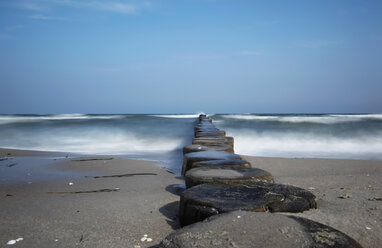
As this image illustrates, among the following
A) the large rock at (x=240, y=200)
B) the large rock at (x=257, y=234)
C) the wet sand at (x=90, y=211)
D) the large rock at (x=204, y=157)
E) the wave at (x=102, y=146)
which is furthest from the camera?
the wave at (x=102, y=146)

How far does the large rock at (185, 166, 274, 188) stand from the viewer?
1.83 metres

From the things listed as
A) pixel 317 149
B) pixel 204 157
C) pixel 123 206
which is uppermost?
pixel 204 157

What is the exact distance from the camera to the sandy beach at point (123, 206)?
5.09 feet

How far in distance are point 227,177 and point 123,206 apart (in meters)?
0.76

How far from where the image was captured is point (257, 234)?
105 centimetres

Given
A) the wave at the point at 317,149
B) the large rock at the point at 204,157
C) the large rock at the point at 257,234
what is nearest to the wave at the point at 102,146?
the wave at the point at 317,149

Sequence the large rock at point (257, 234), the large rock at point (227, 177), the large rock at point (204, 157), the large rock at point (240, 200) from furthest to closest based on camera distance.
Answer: the large rock at point (204, 157) < the large rock at point (227, 177) < the large rock at point (240, 200) < the large rock at point (257, 234)

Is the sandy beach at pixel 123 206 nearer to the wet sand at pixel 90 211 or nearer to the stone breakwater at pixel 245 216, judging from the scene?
the wet sand at pixel 90 211

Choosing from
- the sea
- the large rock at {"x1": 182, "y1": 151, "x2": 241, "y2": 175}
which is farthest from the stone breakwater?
the sea

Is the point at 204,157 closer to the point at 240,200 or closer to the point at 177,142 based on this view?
the point at 240,200

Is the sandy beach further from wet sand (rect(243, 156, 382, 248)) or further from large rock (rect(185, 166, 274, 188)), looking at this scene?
large rock (rect(185, 166, 274, 188))

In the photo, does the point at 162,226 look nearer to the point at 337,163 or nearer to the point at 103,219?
the point at 103,219

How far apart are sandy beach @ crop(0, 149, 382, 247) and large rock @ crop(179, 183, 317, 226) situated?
0.34 ft

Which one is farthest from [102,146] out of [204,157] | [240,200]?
[240,200]
